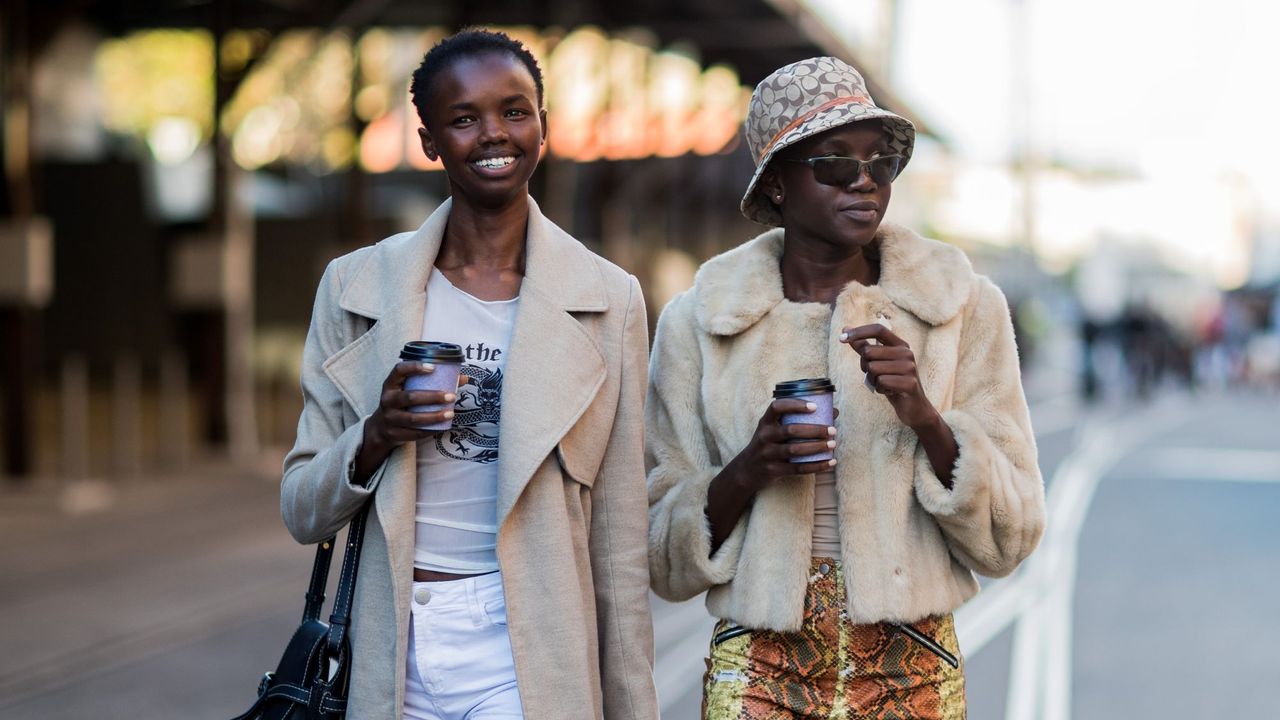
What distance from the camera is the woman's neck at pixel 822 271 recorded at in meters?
3.26

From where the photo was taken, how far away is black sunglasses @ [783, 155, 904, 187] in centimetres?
307

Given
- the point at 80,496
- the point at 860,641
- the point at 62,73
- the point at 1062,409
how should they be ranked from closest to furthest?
the point at 860,641 < the point at 80,496 < the point at 62,73 < the point at 1062,409

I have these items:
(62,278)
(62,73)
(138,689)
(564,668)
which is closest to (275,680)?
(564,668)

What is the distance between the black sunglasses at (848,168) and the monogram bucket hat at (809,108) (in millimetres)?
53

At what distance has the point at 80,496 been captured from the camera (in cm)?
1309

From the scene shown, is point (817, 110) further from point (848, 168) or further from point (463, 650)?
point (463, 650)

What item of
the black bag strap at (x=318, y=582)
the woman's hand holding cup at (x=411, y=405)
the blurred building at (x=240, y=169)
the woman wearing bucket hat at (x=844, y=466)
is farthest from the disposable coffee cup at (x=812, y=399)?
the blurred building at (x=240, y=169)

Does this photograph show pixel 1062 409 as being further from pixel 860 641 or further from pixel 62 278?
pixel 860 641

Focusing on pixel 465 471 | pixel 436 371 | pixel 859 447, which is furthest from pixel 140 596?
pixel 436 371

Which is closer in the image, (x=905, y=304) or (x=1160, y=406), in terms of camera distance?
(x=905, y=304)

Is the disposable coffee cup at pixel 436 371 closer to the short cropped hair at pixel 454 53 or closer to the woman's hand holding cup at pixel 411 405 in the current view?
the woman's hand holding cup at pixel 411 405

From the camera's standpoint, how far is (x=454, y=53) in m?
2.90

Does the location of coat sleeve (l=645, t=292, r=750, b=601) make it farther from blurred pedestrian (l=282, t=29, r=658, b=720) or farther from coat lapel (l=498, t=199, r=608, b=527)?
coat lapel (l=498, t=199, r=608, b=527)

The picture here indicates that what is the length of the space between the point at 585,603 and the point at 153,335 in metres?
25.7
